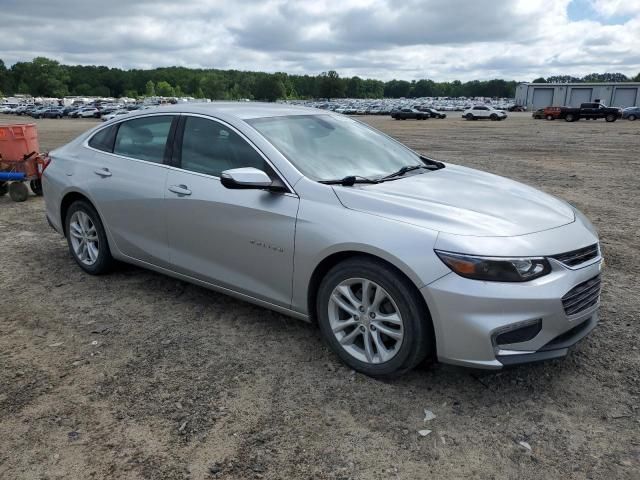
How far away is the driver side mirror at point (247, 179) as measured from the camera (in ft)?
11.6

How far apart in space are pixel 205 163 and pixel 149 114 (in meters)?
1.02

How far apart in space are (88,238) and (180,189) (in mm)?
1567

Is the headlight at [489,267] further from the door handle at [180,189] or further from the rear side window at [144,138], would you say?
the rear side window at [144,138]

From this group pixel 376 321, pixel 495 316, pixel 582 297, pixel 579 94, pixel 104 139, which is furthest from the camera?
pixel 579 94

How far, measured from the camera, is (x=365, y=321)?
132 inches

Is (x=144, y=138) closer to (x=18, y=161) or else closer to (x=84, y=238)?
(x=84, y=238)

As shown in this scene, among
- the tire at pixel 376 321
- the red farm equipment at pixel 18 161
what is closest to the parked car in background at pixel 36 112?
the red farm equipment at pixel 18 161

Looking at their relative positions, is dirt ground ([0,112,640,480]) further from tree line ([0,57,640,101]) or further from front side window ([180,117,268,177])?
tree line ([0,57,640,101])

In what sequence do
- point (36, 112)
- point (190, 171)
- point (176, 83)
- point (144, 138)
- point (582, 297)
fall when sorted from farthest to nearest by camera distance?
point (176, 83) → point (36, 112) → point (144, 138) → point (190, 171) → point (582, 297)

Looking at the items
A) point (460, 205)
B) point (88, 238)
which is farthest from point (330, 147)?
point (88, 238)

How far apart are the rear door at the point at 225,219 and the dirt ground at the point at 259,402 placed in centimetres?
47

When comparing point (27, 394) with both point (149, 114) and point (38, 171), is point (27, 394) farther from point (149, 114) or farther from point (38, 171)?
point (38, 171)

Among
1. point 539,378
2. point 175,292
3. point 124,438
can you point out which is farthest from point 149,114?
point 539,378

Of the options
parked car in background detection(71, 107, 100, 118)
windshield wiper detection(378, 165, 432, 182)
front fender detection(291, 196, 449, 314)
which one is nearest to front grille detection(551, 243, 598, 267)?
front fender detection(291, 196, 449, 314)
